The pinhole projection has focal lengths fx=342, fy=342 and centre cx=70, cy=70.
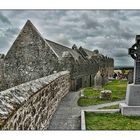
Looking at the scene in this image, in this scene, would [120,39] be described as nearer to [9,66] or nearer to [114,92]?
[114,92]

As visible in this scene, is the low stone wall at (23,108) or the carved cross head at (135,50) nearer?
the low stone wall at (23,108)

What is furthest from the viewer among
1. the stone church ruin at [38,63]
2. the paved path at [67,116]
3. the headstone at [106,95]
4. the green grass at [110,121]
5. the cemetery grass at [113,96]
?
the stone church ruin at [38,63]

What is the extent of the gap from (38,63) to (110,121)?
6827 millimetres

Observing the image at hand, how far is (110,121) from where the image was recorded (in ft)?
24.8

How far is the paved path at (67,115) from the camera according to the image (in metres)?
7.20

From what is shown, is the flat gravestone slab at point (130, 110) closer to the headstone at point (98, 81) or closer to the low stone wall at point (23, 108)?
the low stone wall at point (23, 108)

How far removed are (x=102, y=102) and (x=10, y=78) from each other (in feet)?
17.2

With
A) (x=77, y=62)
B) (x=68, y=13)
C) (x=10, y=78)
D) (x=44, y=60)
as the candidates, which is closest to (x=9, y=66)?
(x=10, y=78)

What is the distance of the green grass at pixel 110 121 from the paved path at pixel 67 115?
285 millimetres

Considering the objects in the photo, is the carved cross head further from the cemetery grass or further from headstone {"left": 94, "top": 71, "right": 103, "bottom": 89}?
headstone {"left": 94, "top": 71, "right": 103, "bottom": 89}

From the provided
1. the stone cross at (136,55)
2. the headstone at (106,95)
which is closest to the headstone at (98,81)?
the headstone at (106,95)

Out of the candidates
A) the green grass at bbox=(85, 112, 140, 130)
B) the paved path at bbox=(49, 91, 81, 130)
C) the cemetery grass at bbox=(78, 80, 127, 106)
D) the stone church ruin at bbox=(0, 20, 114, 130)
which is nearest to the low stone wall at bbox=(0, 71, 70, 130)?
the paved path at bbox=(49, 91, 81, 130)

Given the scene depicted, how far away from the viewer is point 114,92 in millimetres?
10578

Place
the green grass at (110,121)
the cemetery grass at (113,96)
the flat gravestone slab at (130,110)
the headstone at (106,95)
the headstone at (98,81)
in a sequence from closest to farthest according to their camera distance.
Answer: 1. the green grass at (110,121)
2. the flat gravestone slab at (130,110)
3. the cemetery grass at (113,96)
4. the headstone at (106,95)
5. the headstone at (98,81)
